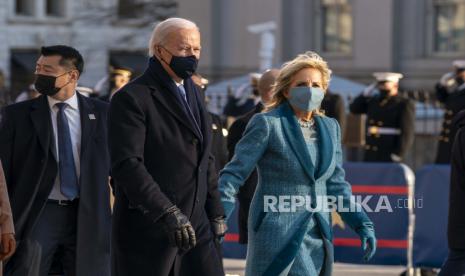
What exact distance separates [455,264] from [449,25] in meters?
20.3

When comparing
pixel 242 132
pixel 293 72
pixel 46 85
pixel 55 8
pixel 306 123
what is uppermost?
pixel 293 72

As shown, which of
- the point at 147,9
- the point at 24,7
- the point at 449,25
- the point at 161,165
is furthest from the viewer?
the point at 24,7

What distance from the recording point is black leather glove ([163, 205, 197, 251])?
7.02 meters

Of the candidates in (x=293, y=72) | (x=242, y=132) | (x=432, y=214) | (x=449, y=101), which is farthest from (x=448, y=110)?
(x=293, y=72)

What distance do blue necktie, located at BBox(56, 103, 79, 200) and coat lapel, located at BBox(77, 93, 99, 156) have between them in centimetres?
8

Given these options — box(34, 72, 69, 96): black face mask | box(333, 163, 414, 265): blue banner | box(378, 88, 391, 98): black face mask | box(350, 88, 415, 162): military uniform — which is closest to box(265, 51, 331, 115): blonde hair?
box(34, 72, 69, 96): black face mask

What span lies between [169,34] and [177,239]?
1072mm

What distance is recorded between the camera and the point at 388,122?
17.1 metres

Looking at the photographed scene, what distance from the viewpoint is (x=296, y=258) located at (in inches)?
294

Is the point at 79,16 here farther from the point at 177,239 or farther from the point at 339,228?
the point at 177,239

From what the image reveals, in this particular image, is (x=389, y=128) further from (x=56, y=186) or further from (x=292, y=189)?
(x=292, y=189)

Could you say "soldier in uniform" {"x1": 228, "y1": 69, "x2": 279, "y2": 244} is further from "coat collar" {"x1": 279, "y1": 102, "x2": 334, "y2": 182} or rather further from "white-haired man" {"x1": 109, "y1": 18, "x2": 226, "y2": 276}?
"white-haired man" {"x1": 109, "y1": 18, "x2": 226, "y2": 276}

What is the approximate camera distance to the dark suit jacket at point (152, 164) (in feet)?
23.6

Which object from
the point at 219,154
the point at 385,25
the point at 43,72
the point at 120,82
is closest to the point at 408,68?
the point at 385,25
